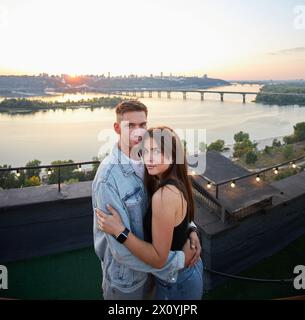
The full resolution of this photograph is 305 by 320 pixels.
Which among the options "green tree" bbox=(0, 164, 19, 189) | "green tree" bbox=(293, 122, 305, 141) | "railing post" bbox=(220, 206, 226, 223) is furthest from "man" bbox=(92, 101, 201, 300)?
"green tree" bbox=(293, 122, 305, 141)

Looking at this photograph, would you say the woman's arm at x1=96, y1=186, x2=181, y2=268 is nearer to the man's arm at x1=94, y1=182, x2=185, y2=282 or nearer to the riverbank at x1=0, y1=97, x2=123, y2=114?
the man's arm at x1=94, y1=182, x2=185, y2=282

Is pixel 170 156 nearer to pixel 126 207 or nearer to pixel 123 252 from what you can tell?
pixel 126 207

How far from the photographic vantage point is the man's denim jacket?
0.97m

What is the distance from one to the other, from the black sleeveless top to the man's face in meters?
0.20

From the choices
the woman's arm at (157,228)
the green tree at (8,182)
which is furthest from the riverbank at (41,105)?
the woman's arm at (157,228)

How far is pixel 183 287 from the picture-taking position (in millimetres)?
1129

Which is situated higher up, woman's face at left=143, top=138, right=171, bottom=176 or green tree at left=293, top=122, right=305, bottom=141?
woman's face at left=143, top=138, right=171, bottom=176

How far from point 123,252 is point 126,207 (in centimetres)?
14

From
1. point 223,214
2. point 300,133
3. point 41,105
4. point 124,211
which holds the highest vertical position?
point 41,105

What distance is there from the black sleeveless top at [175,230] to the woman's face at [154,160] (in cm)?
6

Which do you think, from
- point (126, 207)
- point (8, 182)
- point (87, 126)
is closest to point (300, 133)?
point (87, 126)

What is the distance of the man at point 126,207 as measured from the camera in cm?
98

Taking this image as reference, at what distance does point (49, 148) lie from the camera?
26.9m
